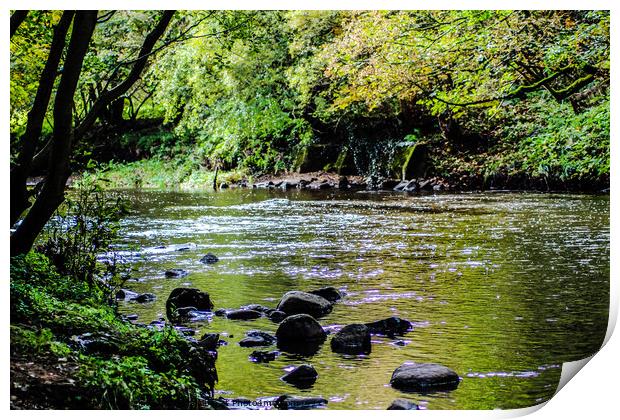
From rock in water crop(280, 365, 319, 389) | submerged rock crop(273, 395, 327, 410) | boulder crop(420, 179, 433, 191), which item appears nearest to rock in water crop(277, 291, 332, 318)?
rock in water crop(280, 365, 319, 389)

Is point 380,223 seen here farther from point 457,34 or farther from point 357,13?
point 357,13

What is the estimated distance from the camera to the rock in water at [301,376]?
4520 millimetres

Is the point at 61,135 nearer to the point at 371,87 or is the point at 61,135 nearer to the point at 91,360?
the point at 91,360

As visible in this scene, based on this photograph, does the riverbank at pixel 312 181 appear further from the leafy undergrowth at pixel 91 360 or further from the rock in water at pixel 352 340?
the leafy undergrowth at pixel 91 360

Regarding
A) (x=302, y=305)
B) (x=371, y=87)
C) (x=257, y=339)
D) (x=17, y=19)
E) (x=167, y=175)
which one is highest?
(x=371, y=87)

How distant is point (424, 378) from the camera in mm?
4445

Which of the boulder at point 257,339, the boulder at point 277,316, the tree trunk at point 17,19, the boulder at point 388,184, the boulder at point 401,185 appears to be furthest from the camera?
the boulder at point 388,184

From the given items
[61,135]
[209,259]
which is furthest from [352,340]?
[209,259]

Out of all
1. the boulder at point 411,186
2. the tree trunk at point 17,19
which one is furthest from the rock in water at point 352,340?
the boulder at point 411,186

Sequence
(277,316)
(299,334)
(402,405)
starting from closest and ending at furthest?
(402,405)
(299,334)
(277,316)

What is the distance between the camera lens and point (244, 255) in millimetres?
9180

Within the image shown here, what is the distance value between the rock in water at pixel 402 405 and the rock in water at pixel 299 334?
1108mm

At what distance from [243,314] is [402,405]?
2.19 meters
